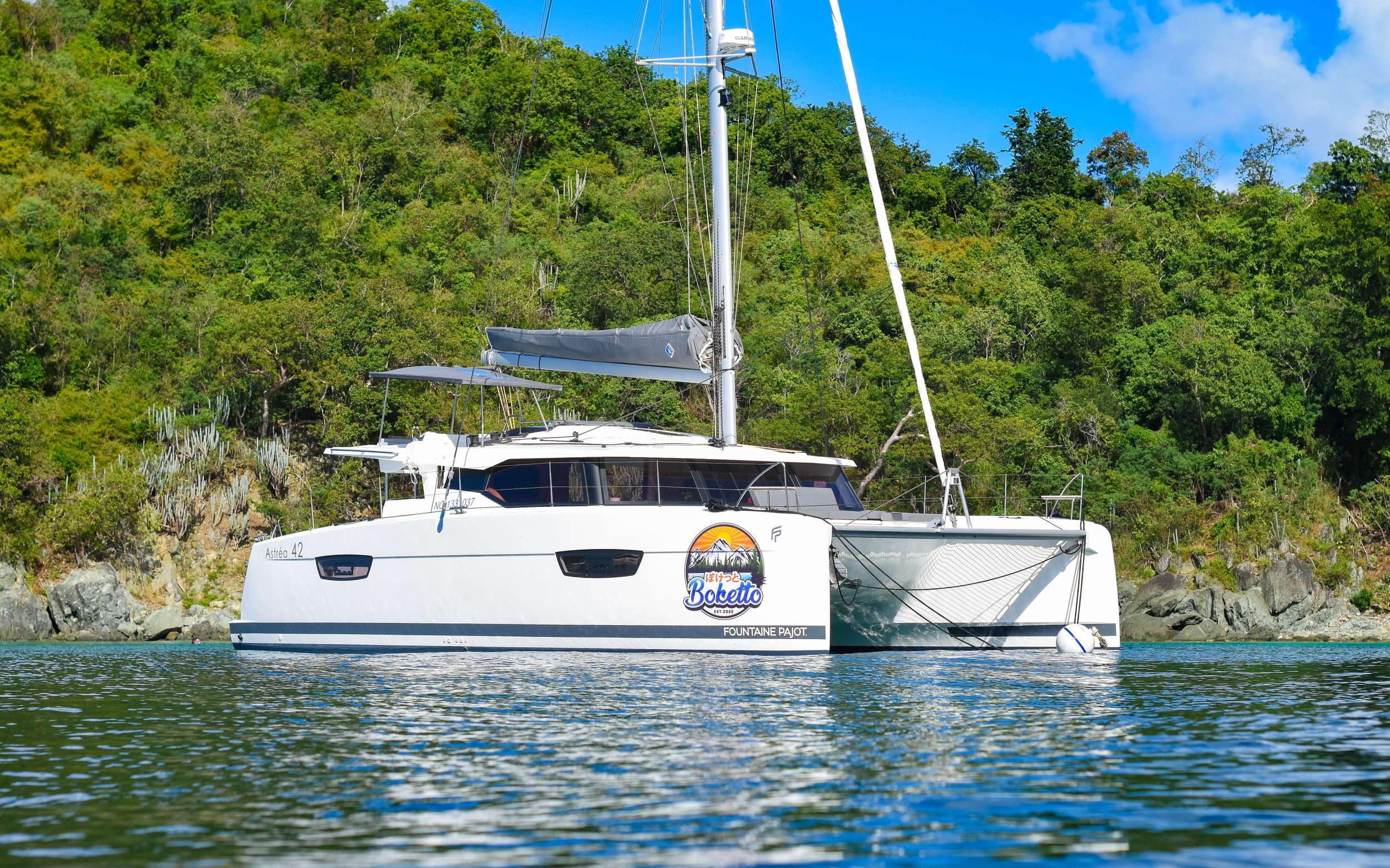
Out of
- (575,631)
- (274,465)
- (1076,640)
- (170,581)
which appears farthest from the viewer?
(274,465)

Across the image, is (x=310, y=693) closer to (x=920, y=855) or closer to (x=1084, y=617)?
(x=920, y=855)

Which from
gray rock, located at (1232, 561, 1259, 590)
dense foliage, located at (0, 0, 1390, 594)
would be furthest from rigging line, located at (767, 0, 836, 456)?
gray rock, located at (1232, 561, 1259, 590)

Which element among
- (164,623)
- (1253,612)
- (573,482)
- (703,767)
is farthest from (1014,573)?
(164,623)

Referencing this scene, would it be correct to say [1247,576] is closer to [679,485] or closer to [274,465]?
[679,485]

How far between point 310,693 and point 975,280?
113 feet

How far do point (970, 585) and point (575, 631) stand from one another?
441 cm

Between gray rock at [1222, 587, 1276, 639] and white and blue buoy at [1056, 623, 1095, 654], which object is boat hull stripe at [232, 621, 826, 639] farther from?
gray rock at [1222, 587, 1276, 639]

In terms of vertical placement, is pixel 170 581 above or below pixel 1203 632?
above

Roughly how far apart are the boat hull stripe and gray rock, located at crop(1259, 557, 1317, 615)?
17.0m

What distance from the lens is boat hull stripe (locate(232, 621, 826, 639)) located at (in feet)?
41.7

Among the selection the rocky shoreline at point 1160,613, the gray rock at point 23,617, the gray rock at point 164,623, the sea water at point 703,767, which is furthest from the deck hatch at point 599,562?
the gray rock at point 23,617

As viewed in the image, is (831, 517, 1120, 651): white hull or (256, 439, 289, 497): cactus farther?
(256, 439, 289, 497): cactus

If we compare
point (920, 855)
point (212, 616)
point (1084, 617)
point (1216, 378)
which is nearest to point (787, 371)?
point (1216, 378)

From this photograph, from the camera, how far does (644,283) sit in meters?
35.9
